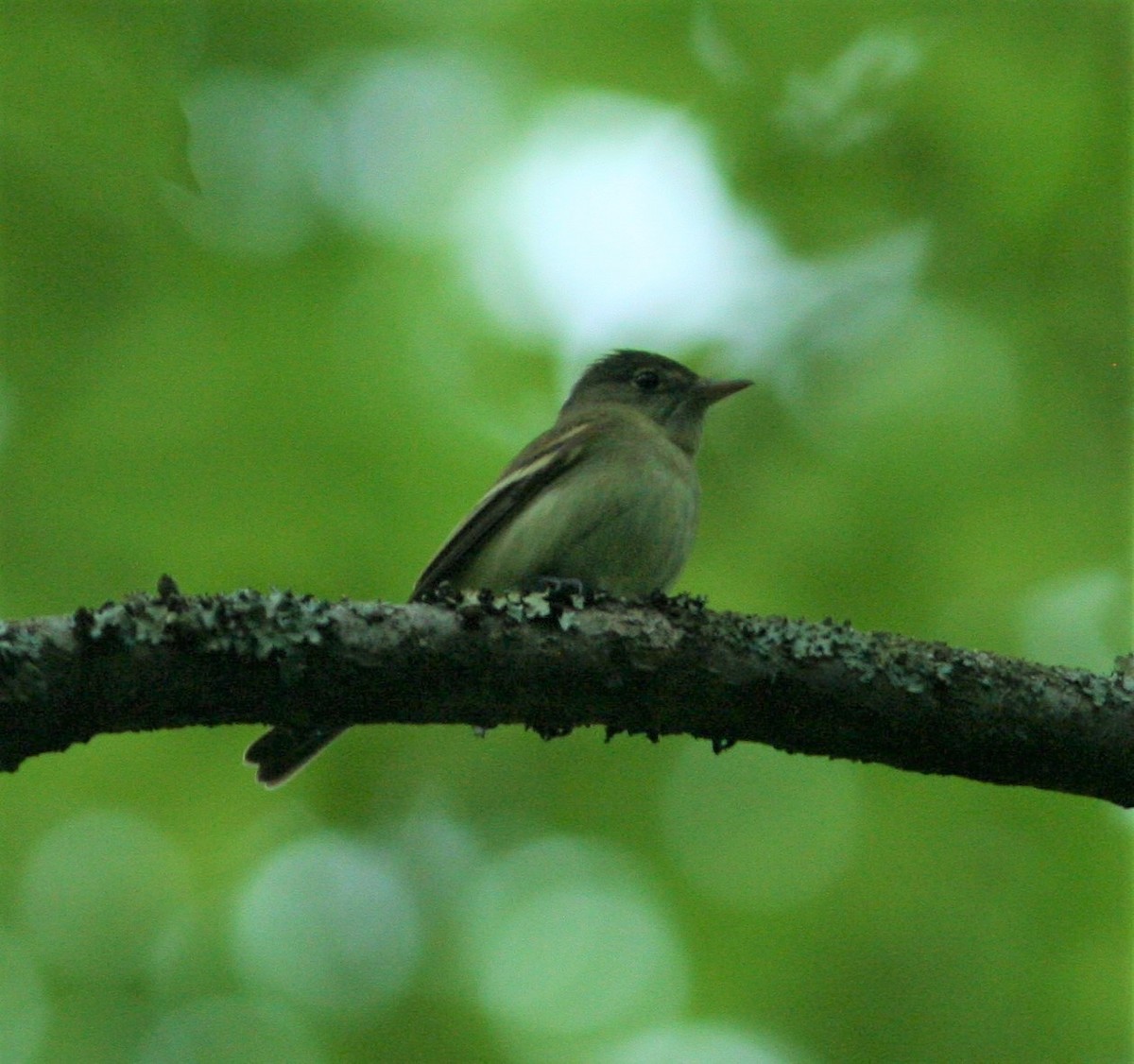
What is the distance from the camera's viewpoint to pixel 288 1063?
6.80 meters

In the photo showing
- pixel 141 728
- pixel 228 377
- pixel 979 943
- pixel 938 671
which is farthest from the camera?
pixel 228 377

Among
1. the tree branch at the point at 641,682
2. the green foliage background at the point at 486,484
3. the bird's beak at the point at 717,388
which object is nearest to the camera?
the tree branch at the point at 641,682

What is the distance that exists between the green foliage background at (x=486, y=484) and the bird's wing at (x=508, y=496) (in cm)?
26

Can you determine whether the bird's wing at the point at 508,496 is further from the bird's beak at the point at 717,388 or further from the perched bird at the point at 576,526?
the bird's beak at the point at 717,388

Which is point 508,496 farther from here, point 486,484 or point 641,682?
point 641,682

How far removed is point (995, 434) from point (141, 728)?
179 inches

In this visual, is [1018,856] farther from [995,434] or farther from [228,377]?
[228,377]

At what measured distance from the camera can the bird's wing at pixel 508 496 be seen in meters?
6.66

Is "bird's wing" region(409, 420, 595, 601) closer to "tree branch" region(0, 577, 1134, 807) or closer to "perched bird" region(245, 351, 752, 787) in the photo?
"perched bird" region(245, 351, 752, 787)

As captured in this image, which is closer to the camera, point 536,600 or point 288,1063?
point 536,600

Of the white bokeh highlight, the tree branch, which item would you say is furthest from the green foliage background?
the tree branch

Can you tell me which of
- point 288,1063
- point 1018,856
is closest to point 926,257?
point 1018,856

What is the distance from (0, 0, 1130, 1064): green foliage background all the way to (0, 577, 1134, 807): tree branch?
200 centimetres

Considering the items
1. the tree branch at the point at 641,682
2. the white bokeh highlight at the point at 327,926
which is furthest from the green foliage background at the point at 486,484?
the tree branch at the point at 641,682
